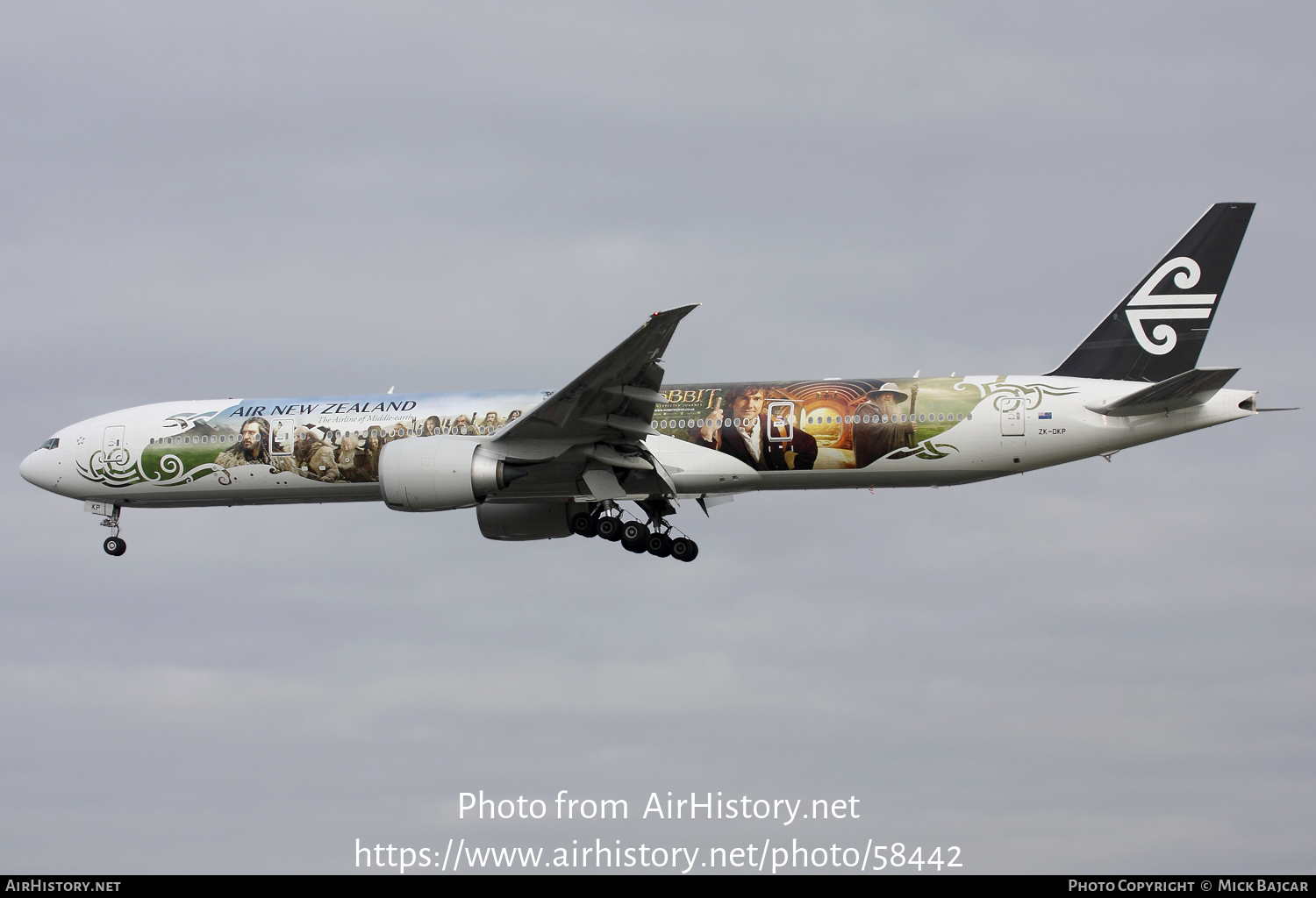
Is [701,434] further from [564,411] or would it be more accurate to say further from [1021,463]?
[1021,463]

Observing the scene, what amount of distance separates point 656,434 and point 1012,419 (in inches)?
319

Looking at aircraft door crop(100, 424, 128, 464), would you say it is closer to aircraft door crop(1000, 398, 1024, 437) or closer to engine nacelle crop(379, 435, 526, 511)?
engine nacelle crop(379, 435, 526, 511)

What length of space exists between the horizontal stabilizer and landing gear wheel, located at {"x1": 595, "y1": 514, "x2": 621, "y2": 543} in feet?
36.5

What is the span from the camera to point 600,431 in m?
30.5

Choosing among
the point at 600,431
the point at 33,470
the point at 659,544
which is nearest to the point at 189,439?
the point at 33,470

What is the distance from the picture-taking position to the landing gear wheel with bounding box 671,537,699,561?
1298 inches

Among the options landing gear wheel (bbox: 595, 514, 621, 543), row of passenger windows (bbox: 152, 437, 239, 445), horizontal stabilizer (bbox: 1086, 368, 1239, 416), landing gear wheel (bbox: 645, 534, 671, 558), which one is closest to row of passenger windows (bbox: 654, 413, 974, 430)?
horizontal stabilizer (bbox: 1086, 368, 1239, 416)

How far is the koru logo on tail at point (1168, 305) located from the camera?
1314 inches

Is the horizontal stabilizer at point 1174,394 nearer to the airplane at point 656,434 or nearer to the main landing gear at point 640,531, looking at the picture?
the airplane at point 656,434

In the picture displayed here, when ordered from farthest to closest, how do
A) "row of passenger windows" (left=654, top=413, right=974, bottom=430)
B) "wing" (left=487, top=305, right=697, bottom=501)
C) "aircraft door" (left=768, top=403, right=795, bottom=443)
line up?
"aircraft door" (left=768, top=403, right=795, bottom=443), "row of passenger windows" (left=654, top=413, right=974, bottom=430), "wing" (left=487, top=305, right=697, bottom=501)

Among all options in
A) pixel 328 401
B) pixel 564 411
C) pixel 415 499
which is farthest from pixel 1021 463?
pixel 328 401

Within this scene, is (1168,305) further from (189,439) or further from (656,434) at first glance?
(189,439)

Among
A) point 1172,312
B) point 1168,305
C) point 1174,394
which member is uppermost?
point 1168,305

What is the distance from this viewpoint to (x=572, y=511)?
1380 inches
